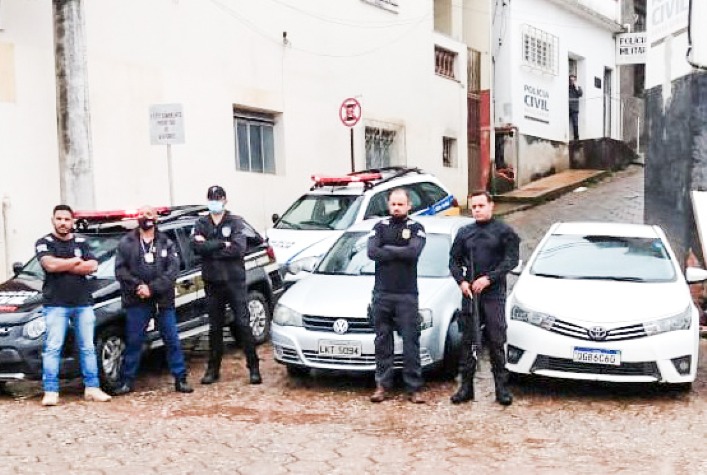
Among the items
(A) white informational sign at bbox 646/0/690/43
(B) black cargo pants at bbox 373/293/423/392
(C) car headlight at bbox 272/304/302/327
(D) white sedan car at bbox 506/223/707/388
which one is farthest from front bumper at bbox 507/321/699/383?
(A) white informational sign at bbox 646/0/690/43

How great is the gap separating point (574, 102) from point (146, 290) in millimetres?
21713

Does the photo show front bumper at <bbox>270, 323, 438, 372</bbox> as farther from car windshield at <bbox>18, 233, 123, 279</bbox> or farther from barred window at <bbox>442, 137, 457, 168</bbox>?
barred window at <bbox>442, 137, 457, 168</bbox>

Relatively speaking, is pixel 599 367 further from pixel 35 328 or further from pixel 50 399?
pixel 35 328

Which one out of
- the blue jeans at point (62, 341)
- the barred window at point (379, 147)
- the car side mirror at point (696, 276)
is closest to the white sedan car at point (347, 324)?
the blue jeans at point (62, 341)

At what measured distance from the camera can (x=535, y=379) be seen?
27.3ft

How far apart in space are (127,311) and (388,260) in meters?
2.47

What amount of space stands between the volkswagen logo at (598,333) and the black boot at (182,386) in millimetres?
3676

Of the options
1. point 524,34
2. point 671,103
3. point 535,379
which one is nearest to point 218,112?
point 671,103

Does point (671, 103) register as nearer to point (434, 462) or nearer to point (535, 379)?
point (535, 379)

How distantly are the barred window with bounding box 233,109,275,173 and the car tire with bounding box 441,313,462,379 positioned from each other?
321 inches

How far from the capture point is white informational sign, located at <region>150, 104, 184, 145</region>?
11.4 meters

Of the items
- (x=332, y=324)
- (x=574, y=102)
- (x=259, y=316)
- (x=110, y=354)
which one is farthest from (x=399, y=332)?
A: (x=574, y=102)

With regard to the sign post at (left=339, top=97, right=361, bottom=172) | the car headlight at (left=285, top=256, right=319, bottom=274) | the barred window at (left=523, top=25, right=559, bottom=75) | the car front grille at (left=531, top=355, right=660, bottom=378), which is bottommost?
the car front grille at (left=531, top=355, right=660, bottom=378)

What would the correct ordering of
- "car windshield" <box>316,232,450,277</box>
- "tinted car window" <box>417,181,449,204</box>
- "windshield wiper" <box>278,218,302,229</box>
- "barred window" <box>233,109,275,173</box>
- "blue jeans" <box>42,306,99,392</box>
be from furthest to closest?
"barred window" <box>233,109,275,173</box> → "tinted car window" <box>417,181,449,204</box> → "windshield wiper" <box>278,218,302,229</box> → "car windshield" <box>316,232,450,277</box> → "blue jeans" <box>42,306,99,392</box>
